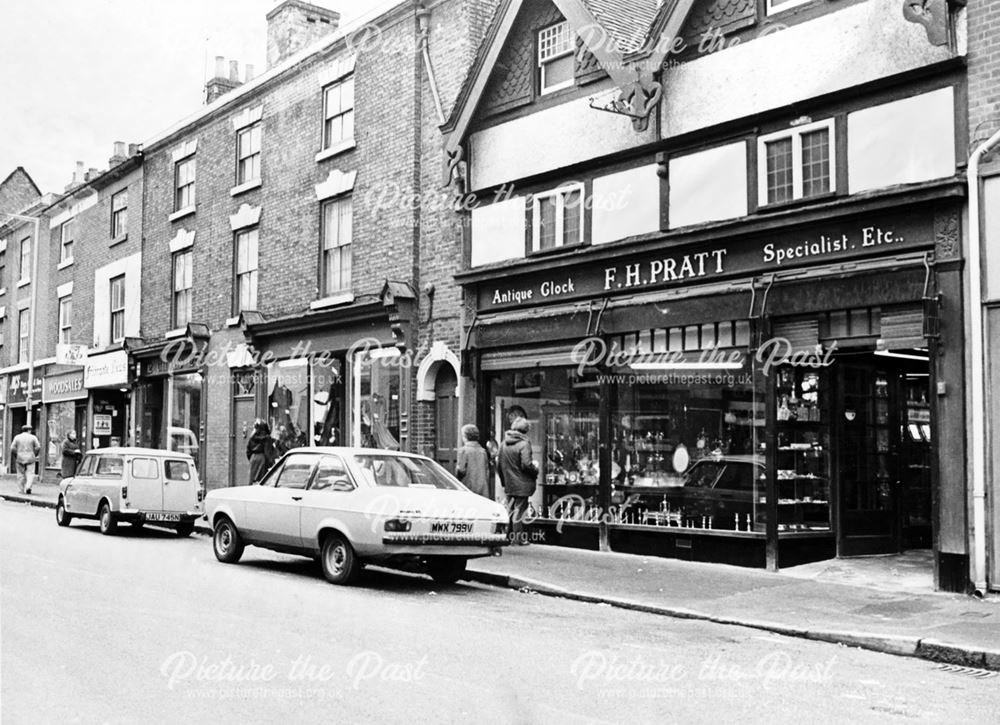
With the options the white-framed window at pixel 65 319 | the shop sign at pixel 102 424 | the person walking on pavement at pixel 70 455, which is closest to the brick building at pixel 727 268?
the person walking on pavement at pixel 70 455

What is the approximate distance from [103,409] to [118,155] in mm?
7668

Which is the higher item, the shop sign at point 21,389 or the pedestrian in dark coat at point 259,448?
the shop sign at point 21,389

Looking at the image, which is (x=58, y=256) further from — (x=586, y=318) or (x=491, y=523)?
(x=491, y=523)

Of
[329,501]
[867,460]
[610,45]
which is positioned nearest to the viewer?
[329,501]

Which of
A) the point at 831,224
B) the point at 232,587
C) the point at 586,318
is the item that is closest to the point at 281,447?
the point at 586,318

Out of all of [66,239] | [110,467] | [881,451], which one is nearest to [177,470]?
[110,467]

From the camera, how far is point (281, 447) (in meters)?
22.0

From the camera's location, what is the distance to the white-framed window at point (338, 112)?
834 inches

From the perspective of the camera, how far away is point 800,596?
444 inches

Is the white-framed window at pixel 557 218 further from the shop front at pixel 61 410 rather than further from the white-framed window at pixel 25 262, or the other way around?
the white-framed window at pixel 25 262

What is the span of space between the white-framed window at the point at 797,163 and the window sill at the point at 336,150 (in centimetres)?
984

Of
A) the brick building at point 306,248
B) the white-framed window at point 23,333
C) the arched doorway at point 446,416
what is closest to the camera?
the arched doorway at point 446,416

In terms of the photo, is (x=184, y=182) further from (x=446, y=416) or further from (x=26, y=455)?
(x=446, y=416)

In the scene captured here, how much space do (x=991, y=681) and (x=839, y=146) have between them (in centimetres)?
669
